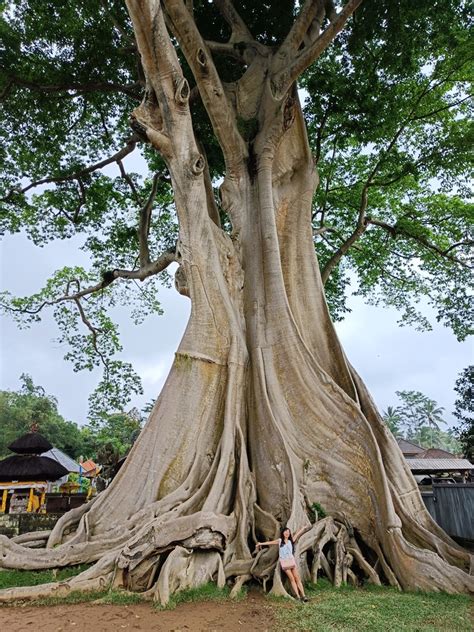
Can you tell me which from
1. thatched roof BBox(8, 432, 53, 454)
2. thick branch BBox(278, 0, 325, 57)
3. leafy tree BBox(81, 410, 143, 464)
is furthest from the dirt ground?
leafy tree BBox(81, 410, 143, 464)

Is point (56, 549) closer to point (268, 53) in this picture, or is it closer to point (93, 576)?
point (93, 576)

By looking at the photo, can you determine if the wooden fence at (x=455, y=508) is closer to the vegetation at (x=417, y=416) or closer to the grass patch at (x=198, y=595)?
the grass patch at (x=198, y=595)

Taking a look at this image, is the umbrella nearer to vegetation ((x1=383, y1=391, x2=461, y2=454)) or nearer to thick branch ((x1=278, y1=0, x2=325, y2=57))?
thick branch ((x1=278, y1=0, x2=325, y2=57))

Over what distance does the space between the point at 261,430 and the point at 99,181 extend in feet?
25.7

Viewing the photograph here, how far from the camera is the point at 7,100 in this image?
8.85 metres

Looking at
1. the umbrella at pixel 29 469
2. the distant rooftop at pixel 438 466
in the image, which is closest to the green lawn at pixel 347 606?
the umbrella at pixel 29 469

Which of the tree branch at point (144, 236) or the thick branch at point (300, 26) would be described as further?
the tree branch at point (144, 236)

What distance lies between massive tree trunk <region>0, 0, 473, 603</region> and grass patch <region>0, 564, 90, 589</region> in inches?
3.7

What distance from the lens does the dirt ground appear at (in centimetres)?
318

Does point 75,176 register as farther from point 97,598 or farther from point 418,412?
point 418,412

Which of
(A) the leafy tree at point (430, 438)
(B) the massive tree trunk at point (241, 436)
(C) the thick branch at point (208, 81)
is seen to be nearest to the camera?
(B) the massive tree trunk at point (241, 436)

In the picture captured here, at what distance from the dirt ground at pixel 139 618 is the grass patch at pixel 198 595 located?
57 millimetres

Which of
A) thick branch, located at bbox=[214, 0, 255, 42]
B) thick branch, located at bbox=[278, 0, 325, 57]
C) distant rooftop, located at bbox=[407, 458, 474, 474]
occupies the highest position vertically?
thick branch, located at bbox=[214, 0, 255, 42]

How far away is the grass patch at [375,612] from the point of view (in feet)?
10.6
